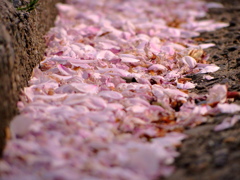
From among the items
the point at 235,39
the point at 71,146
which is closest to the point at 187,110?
the point at 71,146

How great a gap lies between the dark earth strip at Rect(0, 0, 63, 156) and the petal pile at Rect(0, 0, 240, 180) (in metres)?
0.06

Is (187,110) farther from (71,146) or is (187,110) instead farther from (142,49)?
(142,49)

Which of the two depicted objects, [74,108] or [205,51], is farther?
[205,51]

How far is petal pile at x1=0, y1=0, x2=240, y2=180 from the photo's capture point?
5.35ft

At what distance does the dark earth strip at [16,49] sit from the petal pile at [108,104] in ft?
0.21

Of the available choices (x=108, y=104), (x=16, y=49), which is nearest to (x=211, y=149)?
(x=108, y=104)

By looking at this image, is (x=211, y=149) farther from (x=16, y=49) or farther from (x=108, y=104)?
(x=16, y=49)

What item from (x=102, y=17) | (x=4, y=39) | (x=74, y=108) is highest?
(x=4, y=39)

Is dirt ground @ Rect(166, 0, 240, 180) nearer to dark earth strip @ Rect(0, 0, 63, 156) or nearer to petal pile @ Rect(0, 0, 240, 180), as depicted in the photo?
petal pile @ Rect(0, 0, 240, 180)

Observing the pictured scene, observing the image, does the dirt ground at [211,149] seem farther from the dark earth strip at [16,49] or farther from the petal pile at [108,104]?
the dark earth strip at [16,49]

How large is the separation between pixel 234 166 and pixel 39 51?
164 centimetres

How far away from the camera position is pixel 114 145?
5.77ft

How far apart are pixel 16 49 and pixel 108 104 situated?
1.82 feet

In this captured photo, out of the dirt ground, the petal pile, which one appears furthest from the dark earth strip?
the dirt ground
